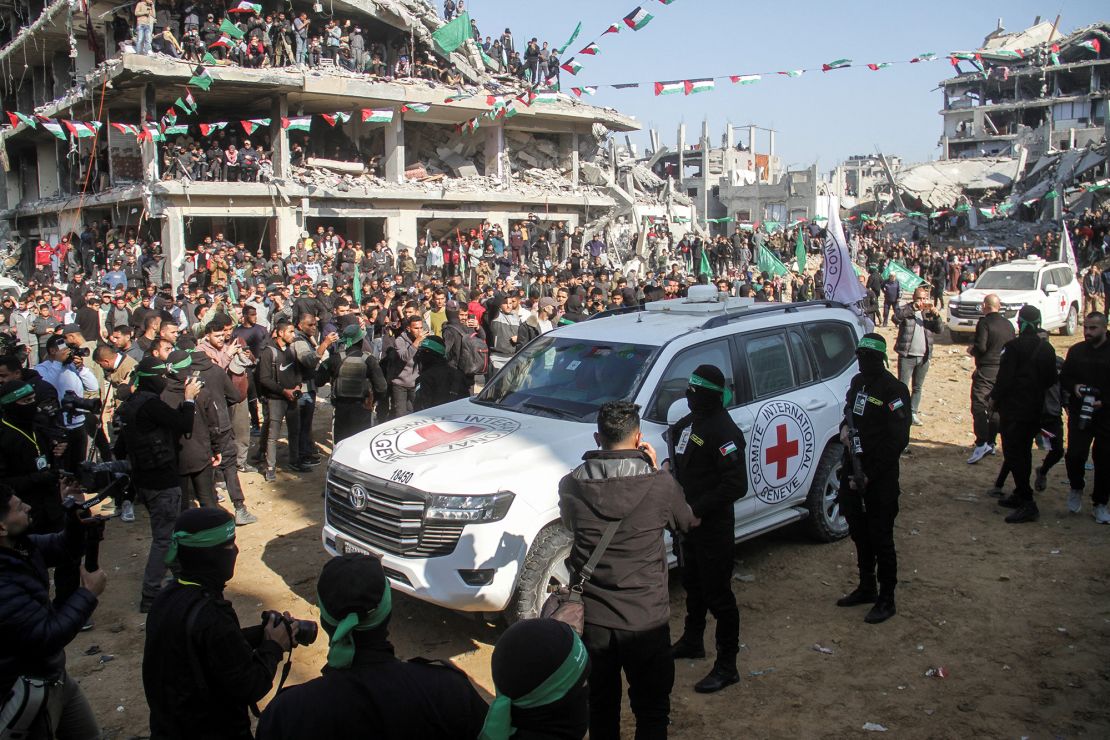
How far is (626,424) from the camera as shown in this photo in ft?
11.4

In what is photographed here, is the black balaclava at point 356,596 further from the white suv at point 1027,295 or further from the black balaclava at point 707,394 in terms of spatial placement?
the white suv at point 1027,295

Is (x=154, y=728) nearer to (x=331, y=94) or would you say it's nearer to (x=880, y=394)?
(x=880, y=394)

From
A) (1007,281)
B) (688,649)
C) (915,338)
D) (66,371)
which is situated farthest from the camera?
(1007,281)

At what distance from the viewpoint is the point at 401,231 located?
28062 mm

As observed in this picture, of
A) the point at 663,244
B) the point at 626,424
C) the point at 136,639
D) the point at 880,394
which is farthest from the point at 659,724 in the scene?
the point at 663,244

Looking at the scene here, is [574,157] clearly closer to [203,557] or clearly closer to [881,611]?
[881,611]

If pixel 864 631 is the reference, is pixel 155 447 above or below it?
above

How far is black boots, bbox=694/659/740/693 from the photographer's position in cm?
455

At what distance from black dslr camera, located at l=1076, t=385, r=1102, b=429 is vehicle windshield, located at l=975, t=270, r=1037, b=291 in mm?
13215

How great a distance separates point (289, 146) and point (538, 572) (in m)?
24.2

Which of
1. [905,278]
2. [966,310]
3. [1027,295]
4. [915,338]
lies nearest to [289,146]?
[905,278]

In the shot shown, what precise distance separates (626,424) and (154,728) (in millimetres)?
2053

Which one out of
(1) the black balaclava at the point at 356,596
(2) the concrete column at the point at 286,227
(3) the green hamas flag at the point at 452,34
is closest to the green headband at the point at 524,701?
(1) the black balaclava at the point at 356,596

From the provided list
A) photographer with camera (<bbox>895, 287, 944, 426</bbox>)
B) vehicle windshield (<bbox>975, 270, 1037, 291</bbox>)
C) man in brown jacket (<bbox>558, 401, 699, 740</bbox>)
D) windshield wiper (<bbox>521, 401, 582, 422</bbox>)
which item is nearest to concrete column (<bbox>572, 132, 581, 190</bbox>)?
vehicle windshield (<bbox>975, 270, 1037, 291</bbox>)
